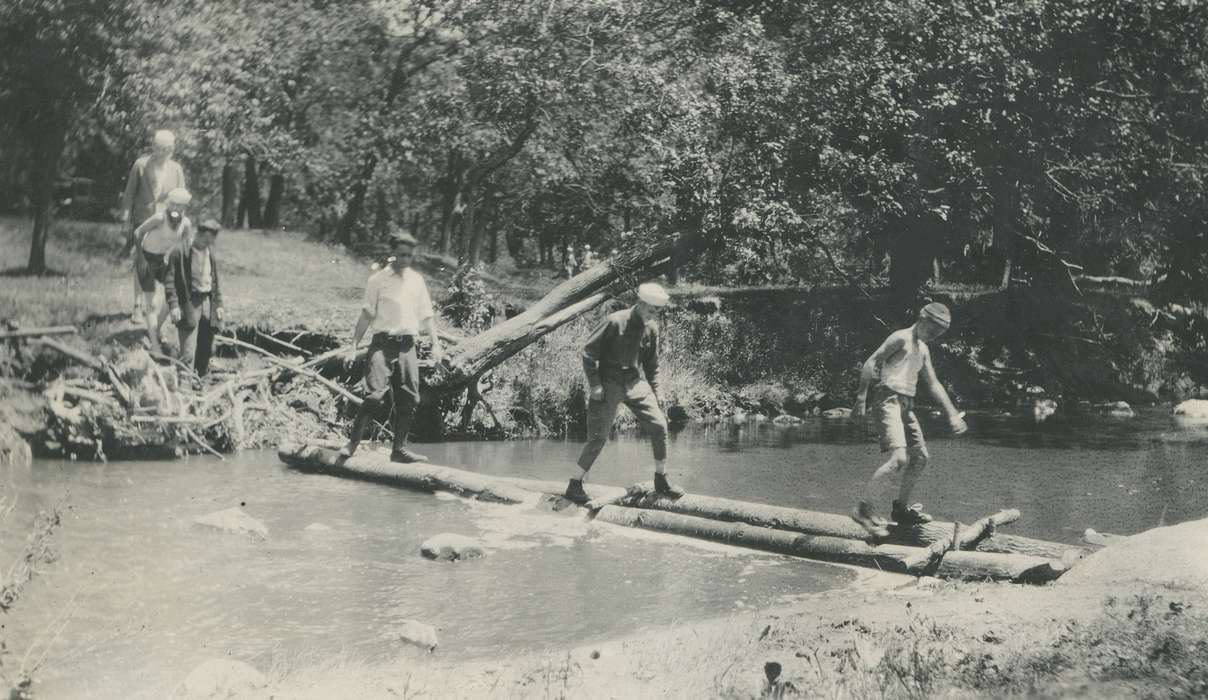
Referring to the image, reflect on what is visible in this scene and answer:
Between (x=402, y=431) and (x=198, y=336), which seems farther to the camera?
(x=198, y=336)

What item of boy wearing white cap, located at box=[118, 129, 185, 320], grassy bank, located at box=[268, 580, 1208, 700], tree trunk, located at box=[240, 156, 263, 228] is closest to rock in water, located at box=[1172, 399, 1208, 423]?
grassy bank, located at box=[268, 580, 1208, 700]

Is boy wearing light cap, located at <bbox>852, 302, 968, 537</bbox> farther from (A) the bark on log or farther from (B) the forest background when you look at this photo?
(B) the forest background

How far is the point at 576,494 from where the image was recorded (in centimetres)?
964

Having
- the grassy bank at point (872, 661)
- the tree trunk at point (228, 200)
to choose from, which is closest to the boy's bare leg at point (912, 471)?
the grassy bank at point (872, 661)

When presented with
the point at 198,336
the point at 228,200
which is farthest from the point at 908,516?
the point at 228,200

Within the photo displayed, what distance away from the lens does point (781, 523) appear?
345 inches

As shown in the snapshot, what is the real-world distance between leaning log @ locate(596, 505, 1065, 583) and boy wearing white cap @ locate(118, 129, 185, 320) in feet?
19.7

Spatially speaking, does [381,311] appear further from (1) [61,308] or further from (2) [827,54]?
(2) [827,54]

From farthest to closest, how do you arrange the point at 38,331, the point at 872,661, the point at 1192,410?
1. the point at 1192,410
2. the point at 38,331
3. the point at 872,661

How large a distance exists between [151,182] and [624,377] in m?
5.76

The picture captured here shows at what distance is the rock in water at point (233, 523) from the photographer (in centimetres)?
814

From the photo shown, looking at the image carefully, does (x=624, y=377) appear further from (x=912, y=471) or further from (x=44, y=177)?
(x=44, y=177)

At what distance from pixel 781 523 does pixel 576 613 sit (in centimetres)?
259

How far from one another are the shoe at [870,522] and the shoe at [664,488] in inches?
65.5
